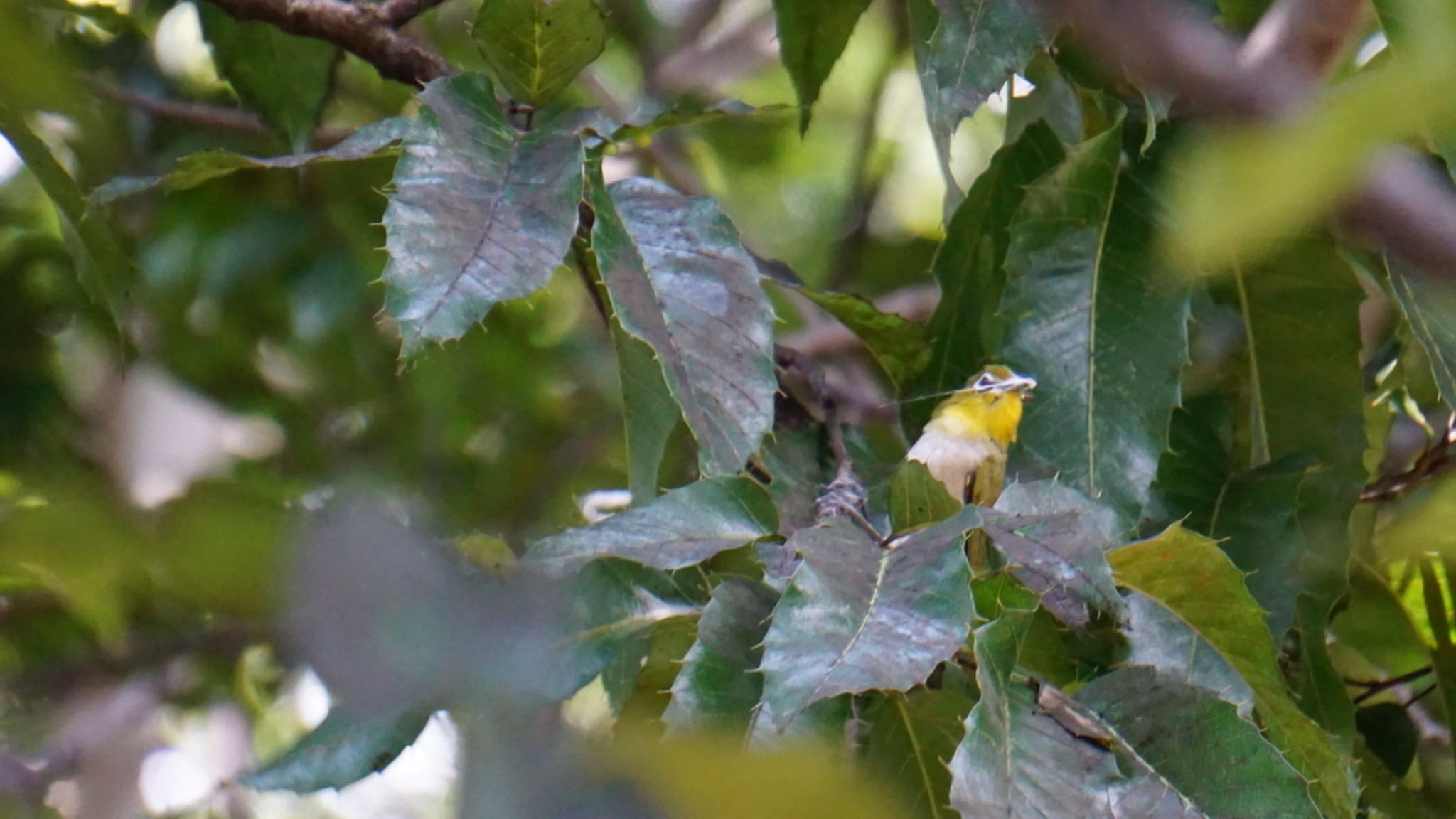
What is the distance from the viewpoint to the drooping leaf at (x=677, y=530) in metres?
0.98

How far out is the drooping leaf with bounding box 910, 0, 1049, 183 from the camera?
4.09 ft

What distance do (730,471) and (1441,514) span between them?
704mm

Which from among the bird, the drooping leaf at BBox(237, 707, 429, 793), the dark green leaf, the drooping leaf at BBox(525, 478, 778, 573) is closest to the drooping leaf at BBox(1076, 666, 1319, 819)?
the dark green leaf

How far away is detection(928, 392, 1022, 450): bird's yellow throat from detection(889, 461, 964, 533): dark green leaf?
410 mm

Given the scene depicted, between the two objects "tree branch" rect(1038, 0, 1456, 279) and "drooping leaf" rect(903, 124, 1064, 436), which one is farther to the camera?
"drooping leaf" rect(903, 124, 1064, 436)

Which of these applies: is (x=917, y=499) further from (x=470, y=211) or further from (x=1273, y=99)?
(x=1273, y=99)

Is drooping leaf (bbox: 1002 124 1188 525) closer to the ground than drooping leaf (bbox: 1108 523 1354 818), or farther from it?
farther from it

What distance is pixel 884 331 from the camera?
1.42m

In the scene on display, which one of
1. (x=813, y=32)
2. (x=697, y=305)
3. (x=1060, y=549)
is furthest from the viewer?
(x=813, y=32)

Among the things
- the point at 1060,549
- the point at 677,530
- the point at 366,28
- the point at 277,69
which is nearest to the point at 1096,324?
the point at 1060,549

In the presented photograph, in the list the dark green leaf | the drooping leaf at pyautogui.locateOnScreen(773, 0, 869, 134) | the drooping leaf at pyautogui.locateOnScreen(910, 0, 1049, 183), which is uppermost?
the drooping leaf at pyautogui.locateOnScreen(910, 0, 1049, 183)

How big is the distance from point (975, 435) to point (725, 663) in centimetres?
69

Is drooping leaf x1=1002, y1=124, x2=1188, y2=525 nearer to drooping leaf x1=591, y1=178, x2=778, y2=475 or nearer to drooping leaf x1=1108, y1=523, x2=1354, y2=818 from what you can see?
drooping leaf x1=1108, y1=523, x2=1354, y2=818

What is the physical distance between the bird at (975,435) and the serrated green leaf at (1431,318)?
0.36 m
